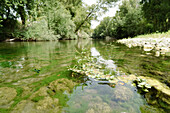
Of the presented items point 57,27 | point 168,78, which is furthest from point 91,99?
point 57,27

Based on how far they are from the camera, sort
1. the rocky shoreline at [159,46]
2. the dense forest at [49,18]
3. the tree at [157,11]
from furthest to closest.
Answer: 1. the tree at [157,11]
2. the dense forest at [49,18]
3. the rocky shoreline at [159,46]

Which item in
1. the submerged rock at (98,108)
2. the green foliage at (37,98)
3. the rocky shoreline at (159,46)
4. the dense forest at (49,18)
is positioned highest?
the dense forest at (49,18)

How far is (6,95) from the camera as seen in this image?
181 centimetres

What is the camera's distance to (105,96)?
1.80 metres

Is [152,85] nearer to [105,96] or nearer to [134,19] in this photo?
[105,96]

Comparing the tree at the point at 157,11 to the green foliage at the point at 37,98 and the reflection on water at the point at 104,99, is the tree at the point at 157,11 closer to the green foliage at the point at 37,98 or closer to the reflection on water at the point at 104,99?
the reflection on water at the point at 104,99

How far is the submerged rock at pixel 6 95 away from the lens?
1628 mm

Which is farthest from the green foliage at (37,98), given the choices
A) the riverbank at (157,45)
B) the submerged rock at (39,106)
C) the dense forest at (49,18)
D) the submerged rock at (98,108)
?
the dense forest at (49,18)

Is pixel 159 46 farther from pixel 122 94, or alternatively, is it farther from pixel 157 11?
pixel 157 11

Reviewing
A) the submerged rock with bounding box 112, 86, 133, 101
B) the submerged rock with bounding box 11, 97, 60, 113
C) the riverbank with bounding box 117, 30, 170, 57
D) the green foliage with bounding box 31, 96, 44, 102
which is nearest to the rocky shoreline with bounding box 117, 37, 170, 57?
the riverbank with bounding box 117, 30, 170, 57

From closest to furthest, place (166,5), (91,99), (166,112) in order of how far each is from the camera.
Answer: (166,112) → (91,99) → (166,5)

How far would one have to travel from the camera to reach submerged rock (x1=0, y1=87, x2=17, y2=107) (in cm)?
163

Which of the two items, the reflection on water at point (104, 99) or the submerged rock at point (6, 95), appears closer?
the reflection on water at point (104, 99)

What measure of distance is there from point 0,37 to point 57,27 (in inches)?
463
